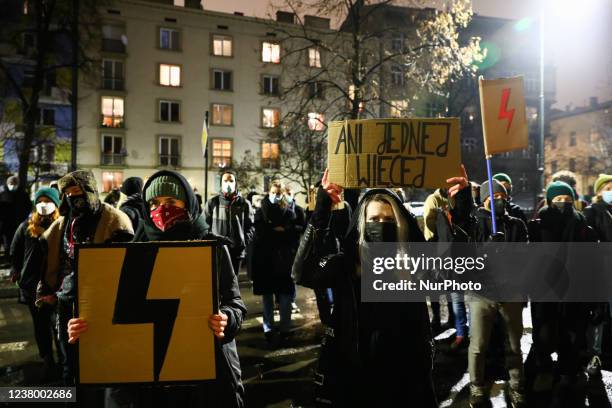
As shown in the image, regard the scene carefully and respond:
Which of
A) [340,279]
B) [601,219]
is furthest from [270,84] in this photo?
[340,279]

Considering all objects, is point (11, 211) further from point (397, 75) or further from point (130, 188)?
point (397, 75)

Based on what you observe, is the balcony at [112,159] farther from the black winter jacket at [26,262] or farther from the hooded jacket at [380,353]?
the hooded jacket at [380,353]

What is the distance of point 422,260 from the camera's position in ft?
10.0

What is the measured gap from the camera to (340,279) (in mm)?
2750

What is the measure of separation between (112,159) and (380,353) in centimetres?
3652

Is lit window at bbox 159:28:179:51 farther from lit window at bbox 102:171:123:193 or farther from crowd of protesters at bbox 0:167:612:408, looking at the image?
crowd of protesters at bbox 0:167:612:408

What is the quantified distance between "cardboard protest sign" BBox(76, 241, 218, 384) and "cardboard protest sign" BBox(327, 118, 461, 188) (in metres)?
1.49

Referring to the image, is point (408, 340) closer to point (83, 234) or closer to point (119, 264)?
point (119, 264)

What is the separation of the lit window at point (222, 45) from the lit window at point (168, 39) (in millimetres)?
3030

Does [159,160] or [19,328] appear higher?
[159,160]

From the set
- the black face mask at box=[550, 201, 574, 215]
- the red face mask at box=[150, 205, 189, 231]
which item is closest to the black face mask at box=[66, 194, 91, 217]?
the red face mask at box=[150, 205, 189, 231]

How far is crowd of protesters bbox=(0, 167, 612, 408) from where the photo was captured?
2600 mm

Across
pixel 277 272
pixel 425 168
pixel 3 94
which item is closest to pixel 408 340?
pixel 425 168

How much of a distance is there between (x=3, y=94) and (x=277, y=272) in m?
28.8
